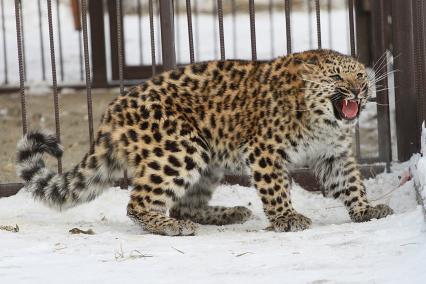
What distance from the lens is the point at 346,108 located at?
6.18m

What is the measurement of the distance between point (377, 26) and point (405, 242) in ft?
8.71

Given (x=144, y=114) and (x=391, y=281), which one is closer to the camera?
(x=391, y=281)

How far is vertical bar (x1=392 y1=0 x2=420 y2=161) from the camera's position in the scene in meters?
7.51

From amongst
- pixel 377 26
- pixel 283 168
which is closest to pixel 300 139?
pixel 283 168

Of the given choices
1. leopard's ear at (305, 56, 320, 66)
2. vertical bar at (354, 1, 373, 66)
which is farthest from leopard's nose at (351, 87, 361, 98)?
vertical bar at (354, 1, 373, 66)

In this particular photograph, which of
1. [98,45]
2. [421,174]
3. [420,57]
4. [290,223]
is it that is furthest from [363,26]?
[421,174]

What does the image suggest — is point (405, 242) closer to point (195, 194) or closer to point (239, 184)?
point (195, 194)

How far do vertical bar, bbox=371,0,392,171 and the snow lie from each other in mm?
735

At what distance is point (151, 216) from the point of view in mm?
6297

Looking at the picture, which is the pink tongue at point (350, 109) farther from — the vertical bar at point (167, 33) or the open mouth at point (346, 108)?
the vertical bar at point (167, 33)

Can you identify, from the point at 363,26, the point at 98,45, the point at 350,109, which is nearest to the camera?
the point at 350,109

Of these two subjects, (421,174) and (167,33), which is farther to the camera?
(167,33)

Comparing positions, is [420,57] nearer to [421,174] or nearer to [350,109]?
[350,109]

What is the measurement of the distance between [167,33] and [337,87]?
1.76 metres
